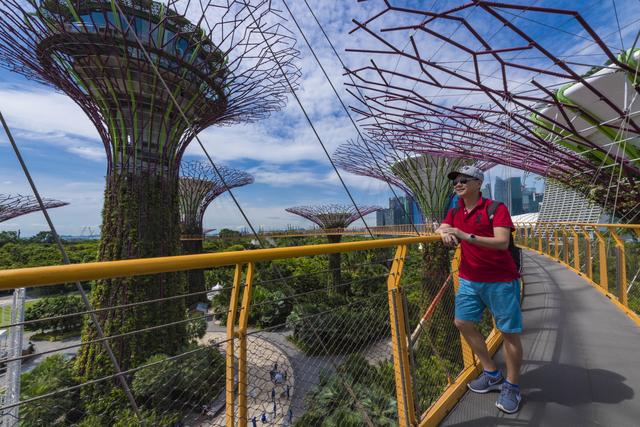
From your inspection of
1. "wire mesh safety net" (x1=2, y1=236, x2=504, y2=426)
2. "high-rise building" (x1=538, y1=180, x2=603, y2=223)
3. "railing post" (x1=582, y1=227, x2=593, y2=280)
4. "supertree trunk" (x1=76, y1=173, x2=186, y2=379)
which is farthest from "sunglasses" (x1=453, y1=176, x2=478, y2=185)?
"high-rise building" (x1=538, y1=180, x2=603, y2=223)

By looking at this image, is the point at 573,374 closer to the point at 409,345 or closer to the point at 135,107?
the point at 409,345

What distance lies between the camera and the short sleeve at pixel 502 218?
2.10 metres

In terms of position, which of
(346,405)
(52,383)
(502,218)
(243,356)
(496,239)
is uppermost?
(502,218)

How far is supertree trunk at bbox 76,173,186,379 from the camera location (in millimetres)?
8453

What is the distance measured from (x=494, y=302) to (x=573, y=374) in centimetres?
117

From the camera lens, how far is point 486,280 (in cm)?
223

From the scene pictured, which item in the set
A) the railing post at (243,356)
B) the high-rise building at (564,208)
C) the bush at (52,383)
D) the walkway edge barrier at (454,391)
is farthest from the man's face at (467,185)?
the high-rise building at (564,208)

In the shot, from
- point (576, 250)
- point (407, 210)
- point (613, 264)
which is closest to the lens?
point (613, 264)

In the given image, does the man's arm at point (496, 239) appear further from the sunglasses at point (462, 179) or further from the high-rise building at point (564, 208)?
the high-rise building at point (564, 208)

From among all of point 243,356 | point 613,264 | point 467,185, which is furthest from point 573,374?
point 613,264

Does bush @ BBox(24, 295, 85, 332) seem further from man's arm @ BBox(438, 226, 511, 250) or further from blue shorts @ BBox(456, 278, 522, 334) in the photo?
man's arm @ BBox(438, 226, 511, 250)

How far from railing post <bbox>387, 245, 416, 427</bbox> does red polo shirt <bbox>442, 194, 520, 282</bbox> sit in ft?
1.71

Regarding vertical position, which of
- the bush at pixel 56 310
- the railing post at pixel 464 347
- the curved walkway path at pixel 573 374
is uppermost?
the railing post at pixel 464 347

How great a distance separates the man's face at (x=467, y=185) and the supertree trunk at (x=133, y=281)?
823 cm
